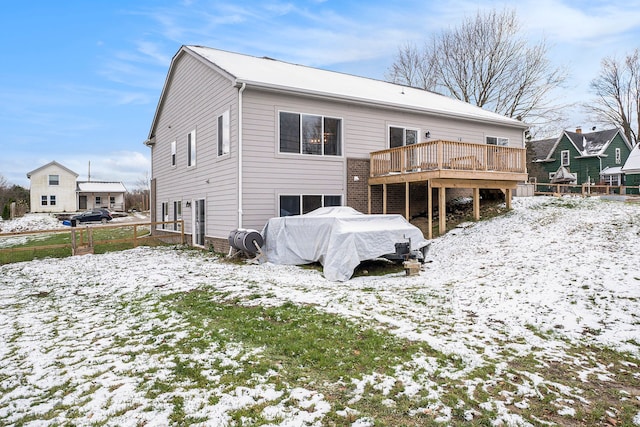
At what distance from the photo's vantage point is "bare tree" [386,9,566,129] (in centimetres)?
2598

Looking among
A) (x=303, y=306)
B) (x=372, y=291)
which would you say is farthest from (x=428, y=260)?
(x=303, y=306)

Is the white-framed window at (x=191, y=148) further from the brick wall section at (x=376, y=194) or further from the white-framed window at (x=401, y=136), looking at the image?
the white-framed window at (x=401, y=136)

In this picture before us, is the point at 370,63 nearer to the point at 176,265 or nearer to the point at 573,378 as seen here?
the point at 176,265

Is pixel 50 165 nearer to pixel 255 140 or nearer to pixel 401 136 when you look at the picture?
pixel 255 140

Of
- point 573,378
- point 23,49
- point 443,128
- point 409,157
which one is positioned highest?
point 23,49

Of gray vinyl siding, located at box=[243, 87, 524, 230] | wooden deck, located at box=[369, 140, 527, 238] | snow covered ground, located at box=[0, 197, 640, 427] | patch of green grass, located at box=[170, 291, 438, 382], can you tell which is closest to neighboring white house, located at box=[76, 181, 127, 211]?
snow covered ground, located at box=[0, 197, 640, 427]

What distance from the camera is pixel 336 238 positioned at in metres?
8.60

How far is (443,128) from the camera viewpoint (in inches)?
609

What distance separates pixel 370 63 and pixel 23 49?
2493cm

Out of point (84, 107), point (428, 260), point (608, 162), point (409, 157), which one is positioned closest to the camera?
point (428, 260)

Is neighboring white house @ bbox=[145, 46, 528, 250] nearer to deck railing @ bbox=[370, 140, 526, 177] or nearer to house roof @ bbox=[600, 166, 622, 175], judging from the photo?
deck railing @ bbox=[370, 140, 526, 177]

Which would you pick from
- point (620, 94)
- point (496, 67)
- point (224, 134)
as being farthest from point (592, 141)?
point (224, 134)

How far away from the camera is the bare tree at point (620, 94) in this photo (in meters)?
34.3

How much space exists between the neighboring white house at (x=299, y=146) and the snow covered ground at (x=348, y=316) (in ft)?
8.83
